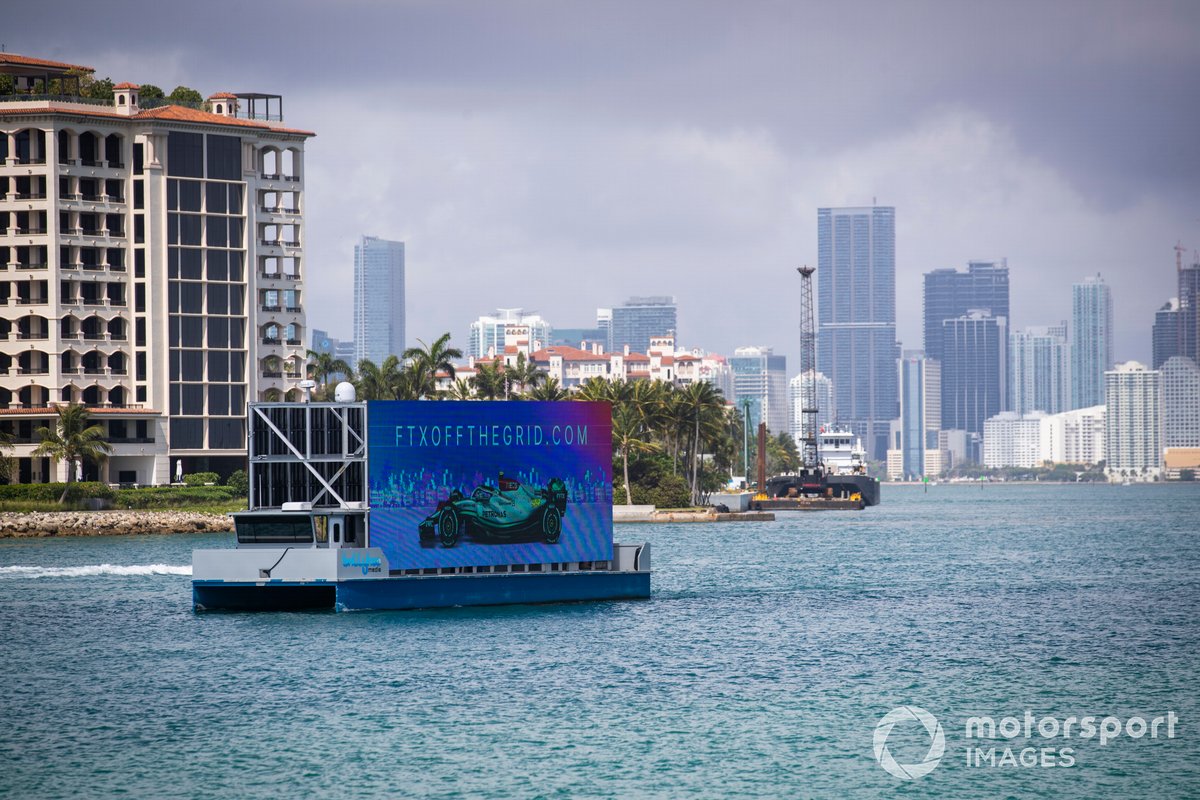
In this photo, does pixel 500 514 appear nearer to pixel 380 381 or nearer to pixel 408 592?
pixel 408 592

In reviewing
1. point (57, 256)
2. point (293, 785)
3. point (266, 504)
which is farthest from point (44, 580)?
point (57, 256)

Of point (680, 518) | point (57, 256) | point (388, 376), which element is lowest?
point (680, 518)

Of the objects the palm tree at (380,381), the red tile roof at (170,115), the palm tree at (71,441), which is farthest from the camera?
the palm tree at (380,381)

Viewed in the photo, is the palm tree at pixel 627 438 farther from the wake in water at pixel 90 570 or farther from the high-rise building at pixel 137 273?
the wake in water at pixel 90 570

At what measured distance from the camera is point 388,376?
5389 inches

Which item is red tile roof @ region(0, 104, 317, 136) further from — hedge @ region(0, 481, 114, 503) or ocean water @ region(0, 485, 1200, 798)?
ocean water @ region(0, 485, 1200, 798)

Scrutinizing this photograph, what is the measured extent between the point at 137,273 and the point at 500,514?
86.6 meters

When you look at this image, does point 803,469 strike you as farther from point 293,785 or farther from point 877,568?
point 293,785

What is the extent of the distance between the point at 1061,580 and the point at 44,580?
4612cm

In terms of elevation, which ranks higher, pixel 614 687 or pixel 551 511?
pixel 551 511

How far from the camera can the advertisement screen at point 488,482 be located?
1962 inches

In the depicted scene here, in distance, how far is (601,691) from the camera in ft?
132

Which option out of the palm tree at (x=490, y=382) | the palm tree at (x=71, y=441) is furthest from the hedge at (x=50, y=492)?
the palm tree at (x=490, y=382)

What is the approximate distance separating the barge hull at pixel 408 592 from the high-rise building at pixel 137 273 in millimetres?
76350
